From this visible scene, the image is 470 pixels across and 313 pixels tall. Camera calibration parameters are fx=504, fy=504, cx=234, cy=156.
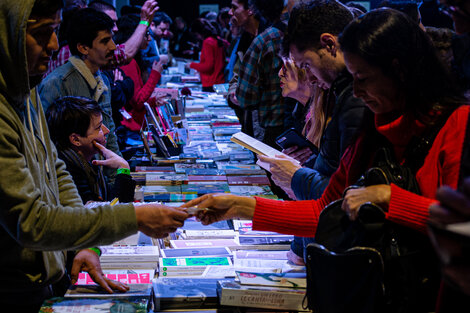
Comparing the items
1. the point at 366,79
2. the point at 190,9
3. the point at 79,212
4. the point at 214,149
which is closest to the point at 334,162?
the point at 366,79

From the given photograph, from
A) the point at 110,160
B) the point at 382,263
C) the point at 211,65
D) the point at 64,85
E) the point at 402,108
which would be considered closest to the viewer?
the point at 382,263

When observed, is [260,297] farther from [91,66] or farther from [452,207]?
[91,66]

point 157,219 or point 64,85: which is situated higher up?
point 157,219

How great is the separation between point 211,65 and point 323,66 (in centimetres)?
663

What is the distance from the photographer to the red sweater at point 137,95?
5629 mm

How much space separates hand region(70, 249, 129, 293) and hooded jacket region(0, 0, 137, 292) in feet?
0.72

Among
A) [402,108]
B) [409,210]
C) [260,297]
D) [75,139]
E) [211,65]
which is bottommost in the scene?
[211,65]

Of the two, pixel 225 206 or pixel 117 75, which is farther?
pixel 117 75

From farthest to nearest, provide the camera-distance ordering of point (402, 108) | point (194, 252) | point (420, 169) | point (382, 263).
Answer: point (194, 252) < point (402, 108) < point (420, 169) < point (382, 263)

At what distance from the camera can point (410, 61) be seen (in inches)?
60.0

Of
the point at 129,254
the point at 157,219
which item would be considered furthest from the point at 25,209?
the point at 129,254

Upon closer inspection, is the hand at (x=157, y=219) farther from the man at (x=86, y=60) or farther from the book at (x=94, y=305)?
the man at (x=86, y=60)

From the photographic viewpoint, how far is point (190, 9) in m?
20.2

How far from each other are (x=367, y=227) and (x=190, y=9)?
1992 centimetres
